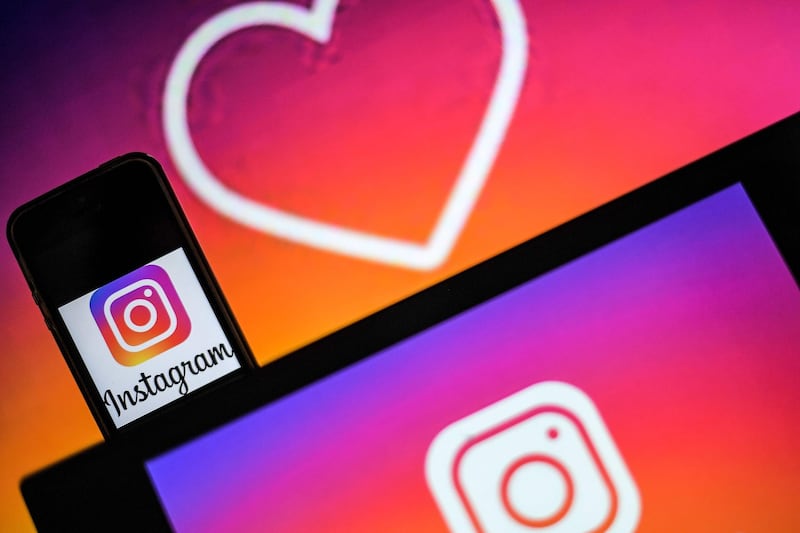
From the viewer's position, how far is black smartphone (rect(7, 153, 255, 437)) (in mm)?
674

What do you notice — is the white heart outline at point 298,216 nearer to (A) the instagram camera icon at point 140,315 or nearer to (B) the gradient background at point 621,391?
(A) the instagram camera icon at point 140,315

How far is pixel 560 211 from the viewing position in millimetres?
881

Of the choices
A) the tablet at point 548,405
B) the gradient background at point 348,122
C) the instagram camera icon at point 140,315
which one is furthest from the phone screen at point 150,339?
the tablet at point 548,405

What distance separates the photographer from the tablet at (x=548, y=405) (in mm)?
396

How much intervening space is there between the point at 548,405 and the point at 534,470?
0.04m

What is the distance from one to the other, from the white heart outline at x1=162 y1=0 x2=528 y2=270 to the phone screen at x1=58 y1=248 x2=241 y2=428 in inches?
7.5

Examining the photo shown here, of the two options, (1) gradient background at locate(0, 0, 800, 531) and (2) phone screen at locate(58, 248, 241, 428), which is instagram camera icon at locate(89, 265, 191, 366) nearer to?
(2) phone screen at locate(58, 248, 241, 428)

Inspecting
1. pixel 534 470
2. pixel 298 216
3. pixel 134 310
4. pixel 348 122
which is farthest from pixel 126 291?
pixel 534 470

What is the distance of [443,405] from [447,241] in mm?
498

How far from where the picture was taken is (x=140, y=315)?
0.77 m

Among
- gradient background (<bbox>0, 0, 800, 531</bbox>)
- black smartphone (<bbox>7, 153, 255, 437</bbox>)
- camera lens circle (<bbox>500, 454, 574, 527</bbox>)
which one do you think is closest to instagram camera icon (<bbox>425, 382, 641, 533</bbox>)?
camera lens circle (<bbox>500, 454, 574, 527</bbox>)

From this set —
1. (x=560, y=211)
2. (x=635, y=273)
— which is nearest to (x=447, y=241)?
(x=560, y=211)

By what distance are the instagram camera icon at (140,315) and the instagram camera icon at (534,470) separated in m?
0.43

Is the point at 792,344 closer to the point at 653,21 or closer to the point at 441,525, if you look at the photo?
the point at 441,525
